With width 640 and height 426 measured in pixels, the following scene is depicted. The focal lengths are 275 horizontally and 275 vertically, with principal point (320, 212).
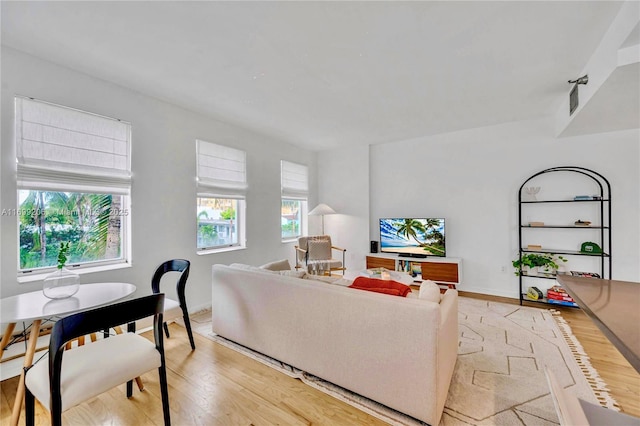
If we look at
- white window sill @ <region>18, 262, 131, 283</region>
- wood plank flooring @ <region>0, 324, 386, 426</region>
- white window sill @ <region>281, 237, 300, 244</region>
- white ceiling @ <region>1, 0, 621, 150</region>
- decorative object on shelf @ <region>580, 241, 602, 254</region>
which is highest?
white ceiling @ <region>1, 0, 621, 150</region>

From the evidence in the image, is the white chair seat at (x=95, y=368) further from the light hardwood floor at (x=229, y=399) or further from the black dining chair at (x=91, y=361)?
the light hardwood floor at (x=229, y=399)

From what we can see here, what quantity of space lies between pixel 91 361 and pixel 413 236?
435 cm

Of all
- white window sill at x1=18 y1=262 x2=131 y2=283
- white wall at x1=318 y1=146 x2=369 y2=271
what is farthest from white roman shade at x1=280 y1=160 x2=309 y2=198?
white window sill at x1=18 y1=262 x2=131 y2=283

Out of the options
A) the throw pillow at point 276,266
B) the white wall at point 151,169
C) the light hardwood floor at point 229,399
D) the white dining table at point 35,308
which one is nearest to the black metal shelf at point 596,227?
the light hardwood floor at point 229,399

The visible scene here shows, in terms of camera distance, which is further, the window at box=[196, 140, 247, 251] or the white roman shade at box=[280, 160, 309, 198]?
the white roman shade at box=[280, 160, 309, 198]

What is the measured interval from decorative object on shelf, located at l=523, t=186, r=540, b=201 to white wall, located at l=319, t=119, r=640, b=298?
0.51 ft

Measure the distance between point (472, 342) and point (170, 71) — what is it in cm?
389

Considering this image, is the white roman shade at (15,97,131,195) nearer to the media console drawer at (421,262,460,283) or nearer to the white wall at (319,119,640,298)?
the white wall at (319,119,640,298)

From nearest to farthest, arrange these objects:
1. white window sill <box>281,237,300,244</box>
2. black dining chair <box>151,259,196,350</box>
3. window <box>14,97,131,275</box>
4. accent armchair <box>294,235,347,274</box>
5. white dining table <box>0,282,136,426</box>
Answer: white dining table <box>0,282,136,426</box>, window <box>14,97,131,275</box>, black dining chair <box>151,259,196,350</box>, accent armchair <box>294,235,347,274</box>, white window sill <box>281,237,300,244</box>

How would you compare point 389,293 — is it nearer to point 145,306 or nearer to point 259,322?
point 259,322

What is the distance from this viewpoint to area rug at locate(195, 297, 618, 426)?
1.74 metres

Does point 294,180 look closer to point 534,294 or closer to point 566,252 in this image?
point 534,294

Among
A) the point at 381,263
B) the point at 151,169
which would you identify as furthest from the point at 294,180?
the point at 151,169

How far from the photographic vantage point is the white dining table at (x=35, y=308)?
160 cm
